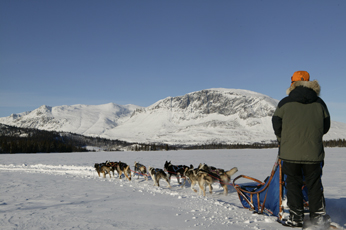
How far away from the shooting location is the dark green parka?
3.27 m

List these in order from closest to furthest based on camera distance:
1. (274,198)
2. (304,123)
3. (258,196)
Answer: (304,123) < (274,198) < (258,196)

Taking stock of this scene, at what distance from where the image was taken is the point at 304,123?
3283 millimetres

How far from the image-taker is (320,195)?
335 cm

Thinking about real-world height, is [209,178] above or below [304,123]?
below

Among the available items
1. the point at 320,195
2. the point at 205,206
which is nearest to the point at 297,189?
the point at 320,195

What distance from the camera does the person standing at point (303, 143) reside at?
3.28 m

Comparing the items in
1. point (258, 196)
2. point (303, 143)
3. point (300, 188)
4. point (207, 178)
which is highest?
point (303, 143)

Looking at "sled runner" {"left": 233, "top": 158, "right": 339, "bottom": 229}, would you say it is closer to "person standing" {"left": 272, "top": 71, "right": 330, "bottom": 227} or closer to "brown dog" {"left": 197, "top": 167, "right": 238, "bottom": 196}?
"person standing" {"left": 272, "top": 71, "right": 330, "bottom": 227}

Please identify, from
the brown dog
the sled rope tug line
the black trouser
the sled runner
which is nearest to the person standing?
the black trouser

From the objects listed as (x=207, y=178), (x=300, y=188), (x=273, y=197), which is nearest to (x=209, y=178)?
(x=207, y=178)

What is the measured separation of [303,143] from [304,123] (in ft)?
0.92

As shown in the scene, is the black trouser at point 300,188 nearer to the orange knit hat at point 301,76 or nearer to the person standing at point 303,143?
the person standing at point 303,143

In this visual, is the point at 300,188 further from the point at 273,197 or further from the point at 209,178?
the point at 209,178

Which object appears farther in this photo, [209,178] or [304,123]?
[209,178]
